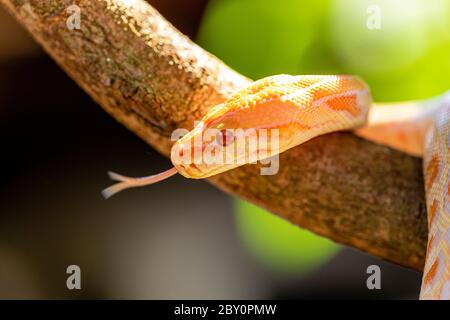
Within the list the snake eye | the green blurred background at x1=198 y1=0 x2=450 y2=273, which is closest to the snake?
the snake eye

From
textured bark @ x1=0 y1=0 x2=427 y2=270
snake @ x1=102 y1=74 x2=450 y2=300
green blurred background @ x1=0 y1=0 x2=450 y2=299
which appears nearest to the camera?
snake @ x1=102 y1=74 x2=450 y2=300

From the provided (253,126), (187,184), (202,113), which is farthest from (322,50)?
(253,126)

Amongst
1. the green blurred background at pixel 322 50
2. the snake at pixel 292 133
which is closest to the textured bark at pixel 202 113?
the snake at pixel 292 133

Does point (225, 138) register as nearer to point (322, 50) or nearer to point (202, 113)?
point (202, 113)

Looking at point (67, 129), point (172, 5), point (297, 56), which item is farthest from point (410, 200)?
point (67, 129)

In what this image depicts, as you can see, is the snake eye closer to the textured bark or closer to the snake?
the snake

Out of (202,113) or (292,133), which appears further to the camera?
(202,113)

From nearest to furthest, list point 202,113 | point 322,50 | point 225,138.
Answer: point 225,138 → point 202,113 → point 322,50
